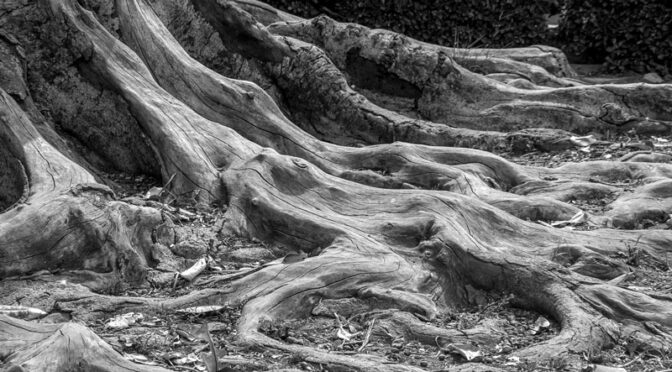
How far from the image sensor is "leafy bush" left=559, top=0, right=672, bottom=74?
1212 centimetres

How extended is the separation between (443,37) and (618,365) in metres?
8.49

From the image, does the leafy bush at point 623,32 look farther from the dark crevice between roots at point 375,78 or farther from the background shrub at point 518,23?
the dark crevice between roots at point 375,78

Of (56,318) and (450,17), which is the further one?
(450,17)

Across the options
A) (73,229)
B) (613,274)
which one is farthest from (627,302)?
(73,229)

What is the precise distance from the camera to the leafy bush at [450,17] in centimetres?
1269

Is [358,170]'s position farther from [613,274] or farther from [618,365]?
[618,365]

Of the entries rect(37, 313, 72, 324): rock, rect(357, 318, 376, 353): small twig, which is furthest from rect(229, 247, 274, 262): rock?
rect(37, 313, 72, 324): rock

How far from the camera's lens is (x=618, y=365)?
4859 mm

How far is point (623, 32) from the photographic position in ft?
40.8

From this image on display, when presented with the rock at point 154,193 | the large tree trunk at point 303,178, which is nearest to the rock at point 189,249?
the large tree trunk at point 303,178

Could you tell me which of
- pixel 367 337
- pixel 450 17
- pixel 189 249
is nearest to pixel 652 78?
pixel 450 17

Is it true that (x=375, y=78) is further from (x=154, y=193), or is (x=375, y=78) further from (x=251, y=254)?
(x=251, y=254)

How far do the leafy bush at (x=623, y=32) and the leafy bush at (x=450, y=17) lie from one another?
0.44m

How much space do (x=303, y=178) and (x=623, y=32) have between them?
7.51 meters
